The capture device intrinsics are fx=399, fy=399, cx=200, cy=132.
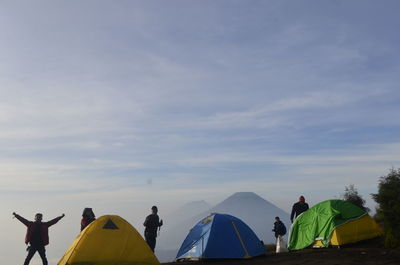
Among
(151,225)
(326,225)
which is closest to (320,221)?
(326,225)

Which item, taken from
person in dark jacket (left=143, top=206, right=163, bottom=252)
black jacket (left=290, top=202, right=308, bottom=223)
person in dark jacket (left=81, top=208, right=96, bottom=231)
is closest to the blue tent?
person in dark jacket (left=143, top=206, right=163, bottom=252)

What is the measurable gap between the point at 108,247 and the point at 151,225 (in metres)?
4.13

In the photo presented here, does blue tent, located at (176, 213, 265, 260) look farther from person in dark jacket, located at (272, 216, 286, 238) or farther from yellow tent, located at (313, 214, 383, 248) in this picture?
yellow tent, located at (313, 214, 383, 248)

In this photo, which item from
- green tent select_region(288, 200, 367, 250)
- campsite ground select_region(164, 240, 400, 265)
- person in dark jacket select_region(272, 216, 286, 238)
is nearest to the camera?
campsite ground select_region(164, 240, 400, 265)

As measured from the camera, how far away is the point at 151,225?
17.8m

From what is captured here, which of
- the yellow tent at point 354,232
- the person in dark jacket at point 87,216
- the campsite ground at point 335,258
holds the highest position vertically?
the person in dark jacket at point 87,216

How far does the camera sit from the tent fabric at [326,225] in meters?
18.7

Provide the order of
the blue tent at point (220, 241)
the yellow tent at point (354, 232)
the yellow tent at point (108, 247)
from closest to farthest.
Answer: the yellow tent at point (108, 247)
the blue tent at point (220, 241)
the yellow tent at point (354, 232)

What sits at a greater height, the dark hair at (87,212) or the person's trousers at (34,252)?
the dark hair at (87,212)

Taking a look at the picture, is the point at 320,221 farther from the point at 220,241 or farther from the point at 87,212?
the point at 87,212

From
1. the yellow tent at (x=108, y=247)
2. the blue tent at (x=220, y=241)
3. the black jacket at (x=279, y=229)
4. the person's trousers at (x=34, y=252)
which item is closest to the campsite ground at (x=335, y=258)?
the blue tent at (x=220, y=241)

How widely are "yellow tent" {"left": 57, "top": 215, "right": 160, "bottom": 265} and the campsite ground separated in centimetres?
334

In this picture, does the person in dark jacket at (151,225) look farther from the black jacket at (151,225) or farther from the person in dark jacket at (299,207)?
the person in dark jacket at (299,207)

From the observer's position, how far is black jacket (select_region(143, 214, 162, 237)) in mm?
17781
